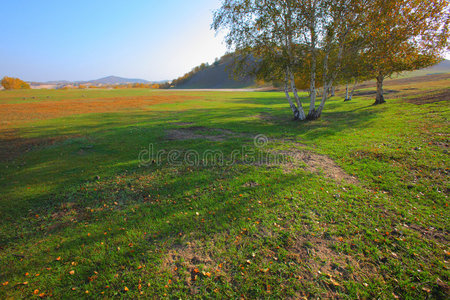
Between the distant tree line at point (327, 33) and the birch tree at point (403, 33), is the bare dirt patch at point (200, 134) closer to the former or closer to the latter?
the distant tree line at point (327, 33)

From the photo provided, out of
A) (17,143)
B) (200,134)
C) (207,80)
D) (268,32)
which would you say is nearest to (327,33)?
(268,32)

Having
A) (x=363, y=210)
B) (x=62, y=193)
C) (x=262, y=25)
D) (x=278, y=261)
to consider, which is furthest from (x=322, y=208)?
(x=262, y=25)

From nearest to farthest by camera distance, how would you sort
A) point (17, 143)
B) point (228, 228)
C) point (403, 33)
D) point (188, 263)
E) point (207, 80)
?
point (188, 263)
point (228, 228)
point (17, 143)
point (403, 33)
point (207, 80)

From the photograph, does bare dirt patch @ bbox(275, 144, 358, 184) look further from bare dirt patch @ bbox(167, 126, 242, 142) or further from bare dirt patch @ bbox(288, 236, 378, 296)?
bare dirt patch @ bbox(167, 126, 242, 142)

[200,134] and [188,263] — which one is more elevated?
[200,134]

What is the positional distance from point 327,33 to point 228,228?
1967 centimetres

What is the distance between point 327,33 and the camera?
59.0 feet

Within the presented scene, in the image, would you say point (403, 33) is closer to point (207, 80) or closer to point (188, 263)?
point (188, 263)

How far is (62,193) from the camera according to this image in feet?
27.3

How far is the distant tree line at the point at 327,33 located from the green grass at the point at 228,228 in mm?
11318

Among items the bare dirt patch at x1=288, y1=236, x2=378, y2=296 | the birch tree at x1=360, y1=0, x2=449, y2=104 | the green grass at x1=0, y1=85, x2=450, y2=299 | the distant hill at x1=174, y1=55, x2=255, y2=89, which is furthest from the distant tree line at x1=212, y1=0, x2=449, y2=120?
the distant hill at x1=174, y1=55, x2=255, y2=89

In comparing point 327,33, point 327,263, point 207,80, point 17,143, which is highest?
point 207,80

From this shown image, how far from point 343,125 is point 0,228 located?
22.0 meters

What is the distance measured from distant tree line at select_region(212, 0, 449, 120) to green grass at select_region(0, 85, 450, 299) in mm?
11318
